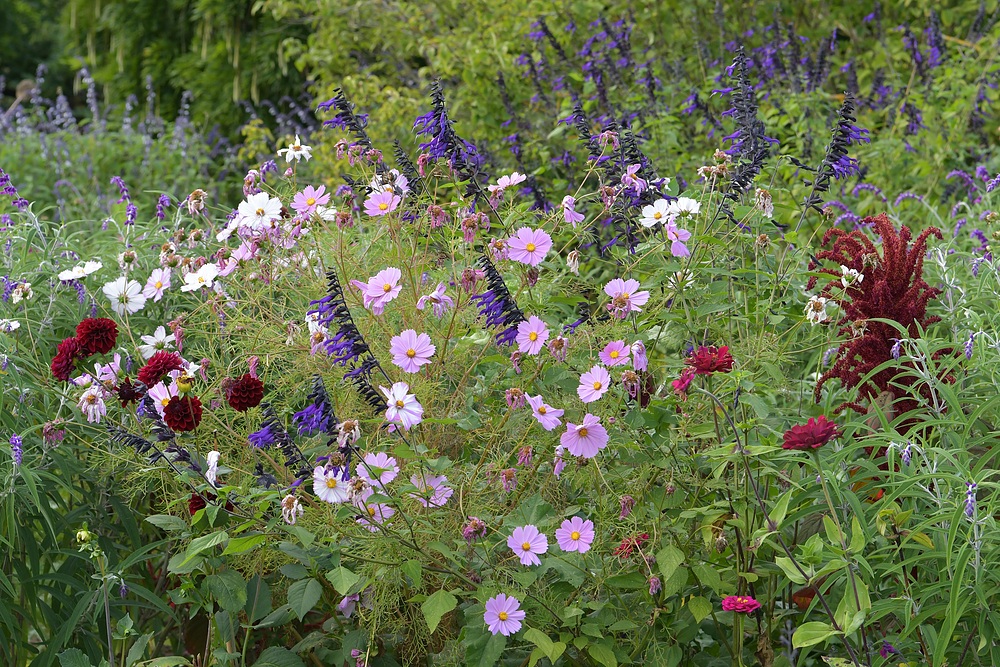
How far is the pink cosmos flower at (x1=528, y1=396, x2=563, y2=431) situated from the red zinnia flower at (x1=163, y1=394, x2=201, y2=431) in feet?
2.23

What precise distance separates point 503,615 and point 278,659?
56cm

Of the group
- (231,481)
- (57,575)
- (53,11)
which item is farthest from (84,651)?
(53,11)

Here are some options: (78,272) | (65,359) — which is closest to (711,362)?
(65,359)

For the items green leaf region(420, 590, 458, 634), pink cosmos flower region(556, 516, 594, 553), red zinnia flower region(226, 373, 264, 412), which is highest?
red zinnia flower region(226, 373, 264, 412)

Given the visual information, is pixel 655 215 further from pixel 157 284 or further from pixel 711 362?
pixel 157 284

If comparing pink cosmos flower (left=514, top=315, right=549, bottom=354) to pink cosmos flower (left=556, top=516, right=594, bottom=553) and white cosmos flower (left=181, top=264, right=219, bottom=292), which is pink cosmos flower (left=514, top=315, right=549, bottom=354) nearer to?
pink cosmos flower (left=556, top=516, right=594, bottom=553)

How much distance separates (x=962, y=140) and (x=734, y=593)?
3146 mm

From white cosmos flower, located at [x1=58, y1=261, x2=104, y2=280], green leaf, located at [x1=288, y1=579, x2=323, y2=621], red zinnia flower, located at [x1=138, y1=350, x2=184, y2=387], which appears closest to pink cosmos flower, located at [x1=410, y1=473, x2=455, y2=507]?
green leaf, located at [x1=288, y1=579, x2=323, y2=621]

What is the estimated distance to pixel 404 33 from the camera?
6.51m

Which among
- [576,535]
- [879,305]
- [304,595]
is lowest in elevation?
[304,595]

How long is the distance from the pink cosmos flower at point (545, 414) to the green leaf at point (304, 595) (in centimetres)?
57

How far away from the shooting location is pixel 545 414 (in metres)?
1.94

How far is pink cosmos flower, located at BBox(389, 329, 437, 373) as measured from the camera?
197cm

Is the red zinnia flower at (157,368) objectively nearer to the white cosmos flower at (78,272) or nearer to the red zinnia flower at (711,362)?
the white cosmos flower at (78,272)
